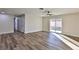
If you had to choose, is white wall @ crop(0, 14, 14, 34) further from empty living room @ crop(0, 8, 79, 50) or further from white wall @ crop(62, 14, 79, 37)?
white wall @ crop(62, 14, 79, 37)

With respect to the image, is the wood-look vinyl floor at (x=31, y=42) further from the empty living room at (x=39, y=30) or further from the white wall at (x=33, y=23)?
the white wall at (x=33, y=23)

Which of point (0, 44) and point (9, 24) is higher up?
point (9, 24)

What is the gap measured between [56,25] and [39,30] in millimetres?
408

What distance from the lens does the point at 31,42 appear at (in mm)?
1762

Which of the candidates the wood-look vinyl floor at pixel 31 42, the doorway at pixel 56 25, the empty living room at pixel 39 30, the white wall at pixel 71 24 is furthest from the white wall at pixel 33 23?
the white wall at pixel 71 24

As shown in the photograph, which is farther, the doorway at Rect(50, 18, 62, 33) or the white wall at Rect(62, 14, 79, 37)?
the doorway at Rect(50, 18, 62, 33)

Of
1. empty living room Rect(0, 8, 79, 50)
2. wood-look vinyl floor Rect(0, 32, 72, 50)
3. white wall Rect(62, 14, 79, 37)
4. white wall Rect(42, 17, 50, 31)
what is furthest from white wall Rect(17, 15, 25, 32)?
white wall Rect(62, 14, 79, 37)

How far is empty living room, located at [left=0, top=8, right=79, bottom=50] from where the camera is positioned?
66.1 inches

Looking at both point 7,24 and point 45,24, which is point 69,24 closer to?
point 45,24

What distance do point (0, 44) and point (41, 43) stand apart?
909 millimetres

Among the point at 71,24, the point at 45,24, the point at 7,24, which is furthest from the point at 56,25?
the point at 7,24
